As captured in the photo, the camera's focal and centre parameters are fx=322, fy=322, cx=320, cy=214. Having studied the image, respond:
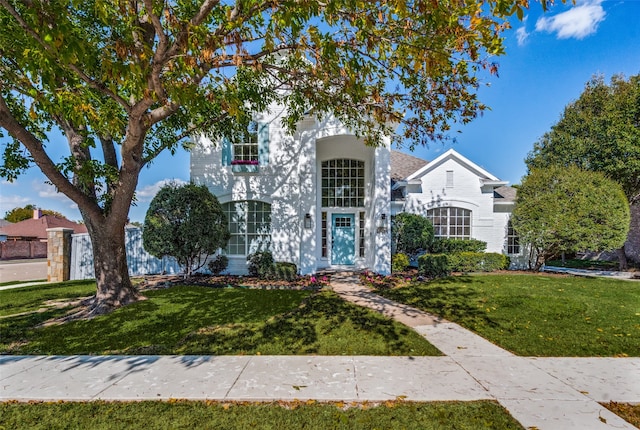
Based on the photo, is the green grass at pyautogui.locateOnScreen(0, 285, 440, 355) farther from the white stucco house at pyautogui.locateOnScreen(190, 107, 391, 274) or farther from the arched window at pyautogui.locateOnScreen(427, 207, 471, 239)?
the arched window at pyautogui.locateOnScreen(427, 207, 471, 239)

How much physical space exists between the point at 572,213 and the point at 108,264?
614 inches

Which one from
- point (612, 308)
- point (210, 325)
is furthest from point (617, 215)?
point (210, 325)

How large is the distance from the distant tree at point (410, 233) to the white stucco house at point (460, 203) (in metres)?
0.95

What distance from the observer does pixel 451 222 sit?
14719 mm

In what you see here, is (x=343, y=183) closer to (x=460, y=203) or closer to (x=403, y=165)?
(x=403, y=165)

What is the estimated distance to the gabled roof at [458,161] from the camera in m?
14.5

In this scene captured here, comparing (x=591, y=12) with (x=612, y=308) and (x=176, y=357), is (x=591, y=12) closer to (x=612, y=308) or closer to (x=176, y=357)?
(x=612, y=308)

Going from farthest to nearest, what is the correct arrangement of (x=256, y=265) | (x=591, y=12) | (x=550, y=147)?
1. (x=550, y=147)
2. (x=256, y=265)
3. (x=591, y=12)

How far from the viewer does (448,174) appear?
48.3ft

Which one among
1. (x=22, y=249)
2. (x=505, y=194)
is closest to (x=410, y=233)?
(x=505, y=194)

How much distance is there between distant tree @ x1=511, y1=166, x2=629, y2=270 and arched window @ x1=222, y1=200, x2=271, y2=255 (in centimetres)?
1047

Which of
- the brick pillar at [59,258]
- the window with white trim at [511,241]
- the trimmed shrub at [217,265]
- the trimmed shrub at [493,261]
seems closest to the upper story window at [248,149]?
the trimmed shrub at [217,265]

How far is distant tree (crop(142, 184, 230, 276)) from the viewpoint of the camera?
10.3 meters

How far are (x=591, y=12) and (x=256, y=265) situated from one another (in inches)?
464
